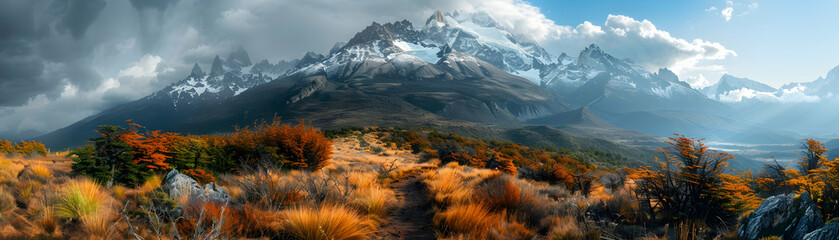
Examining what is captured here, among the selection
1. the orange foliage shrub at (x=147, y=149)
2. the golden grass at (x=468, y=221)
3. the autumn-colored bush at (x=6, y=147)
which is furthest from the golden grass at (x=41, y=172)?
the autumn-colored bush at (x=6, y=147)

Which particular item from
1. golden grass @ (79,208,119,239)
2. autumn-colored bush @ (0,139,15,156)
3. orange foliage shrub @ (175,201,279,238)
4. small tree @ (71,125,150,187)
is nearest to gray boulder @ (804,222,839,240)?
orange foliage shrub @ (175,201,279,238)

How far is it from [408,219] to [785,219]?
5917 millimetres

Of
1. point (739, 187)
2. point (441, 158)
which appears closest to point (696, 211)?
point (739, 187)

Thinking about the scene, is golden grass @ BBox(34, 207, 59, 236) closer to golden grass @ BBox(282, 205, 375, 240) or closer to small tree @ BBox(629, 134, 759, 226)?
golden grass @ BBox(282, 205, 375, 240)

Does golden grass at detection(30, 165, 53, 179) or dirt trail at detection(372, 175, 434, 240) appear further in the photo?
golden grass at detection(30, 165, 53, 179)

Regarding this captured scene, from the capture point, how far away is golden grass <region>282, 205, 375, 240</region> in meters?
4.73

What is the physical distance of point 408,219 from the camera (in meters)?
6.75

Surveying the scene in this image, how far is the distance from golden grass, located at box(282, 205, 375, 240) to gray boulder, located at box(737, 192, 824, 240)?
5941mm

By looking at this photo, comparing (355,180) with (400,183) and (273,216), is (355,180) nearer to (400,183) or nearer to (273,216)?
(400,183)

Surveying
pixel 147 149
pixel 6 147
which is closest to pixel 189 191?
pixel 147 149

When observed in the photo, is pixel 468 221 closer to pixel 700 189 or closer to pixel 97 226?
pixel 700 189

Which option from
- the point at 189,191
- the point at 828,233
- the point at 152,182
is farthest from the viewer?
the point at 152,182

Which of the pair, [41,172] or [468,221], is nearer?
[468,221]

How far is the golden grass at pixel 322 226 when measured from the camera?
473cm
